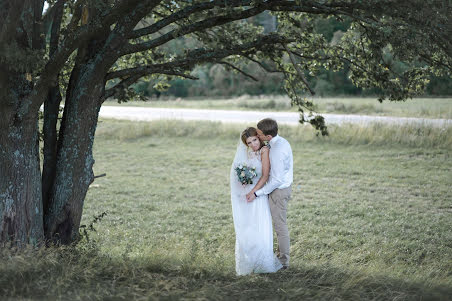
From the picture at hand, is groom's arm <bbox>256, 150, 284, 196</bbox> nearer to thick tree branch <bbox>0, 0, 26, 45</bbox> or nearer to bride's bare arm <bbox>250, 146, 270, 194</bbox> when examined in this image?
bride's bare arm <bbox>250, 146, 270, 194</bbox>

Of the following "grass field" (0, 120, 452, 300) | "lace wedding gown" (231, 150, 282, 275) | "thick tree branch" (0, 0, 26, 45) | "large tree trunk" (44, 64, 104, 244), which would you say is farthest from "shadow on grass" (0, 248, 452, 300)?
"thick tree branch" (0, 0, 26, 45)

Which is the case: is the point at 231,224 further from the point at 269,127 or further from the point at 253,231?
the point at 269,127

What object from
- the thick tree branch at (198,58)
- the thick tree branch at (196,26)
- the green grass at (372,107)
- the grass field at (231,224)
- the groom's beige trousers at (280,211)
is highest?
the thick tree branch at (196,26)

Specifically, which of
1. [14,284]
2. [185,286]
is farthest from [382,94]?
[14,284]

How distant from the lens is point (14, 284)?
15.0 feet

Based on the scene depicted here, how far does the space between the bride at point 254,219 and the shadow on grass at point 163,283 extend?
0.99ft

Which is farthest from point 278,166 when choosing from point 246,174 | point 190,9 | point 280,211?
point 190,9

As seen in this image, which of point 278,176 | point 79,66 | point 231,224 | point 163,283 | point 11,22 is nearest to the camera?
point 163,283

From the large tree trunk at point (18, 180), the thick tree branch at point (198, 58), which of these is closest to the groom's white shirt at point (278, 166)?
the thick tree branch at point (198, 58)

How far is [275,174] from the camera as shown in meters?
6.11

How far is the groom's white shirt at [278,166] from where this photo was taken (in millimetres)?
6105

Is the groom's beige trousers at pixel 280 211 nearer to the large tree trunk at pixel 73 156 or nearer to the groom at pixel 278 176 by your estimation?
the groom at pixel 278 176

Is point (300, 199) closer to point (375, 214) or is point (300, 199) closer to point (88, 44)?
point (375, 214)

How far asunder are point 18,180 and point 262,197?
3146 mm
